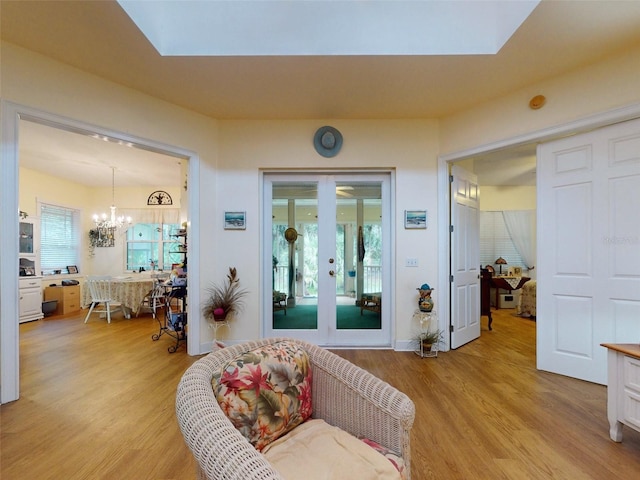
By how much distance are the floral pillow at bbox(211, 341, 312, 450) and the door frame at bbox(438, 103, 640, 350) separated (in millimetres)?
2601

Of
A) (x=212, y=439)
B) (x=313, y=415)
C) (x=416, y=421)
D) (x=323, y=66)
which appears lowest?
(x=416, y=421)

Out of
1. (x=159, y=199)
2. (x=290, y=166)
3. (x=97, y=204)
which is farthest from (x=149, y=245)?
(x=290, y=166)

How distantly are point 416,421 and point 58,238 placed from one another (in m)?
7.53

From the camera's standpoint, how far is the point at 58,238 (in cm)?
604

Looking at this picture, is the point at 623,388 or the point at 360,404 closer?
the point at 360,404

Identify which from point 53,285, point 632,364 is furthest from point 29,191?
point 632,364

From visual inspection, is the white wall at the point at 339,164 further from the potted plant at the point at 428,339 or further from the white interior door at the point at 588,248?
the white interior door at the point at 588,248

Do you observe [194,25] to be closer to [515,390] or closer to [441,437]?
[441,437]

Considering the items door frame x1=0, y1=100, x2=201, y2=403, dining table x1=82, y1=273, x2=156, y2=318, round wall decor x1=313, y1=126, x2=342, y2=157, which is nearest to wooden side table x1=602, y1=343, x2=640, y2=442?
round wall decor x1=313, y1=126, x2=342, y2=157

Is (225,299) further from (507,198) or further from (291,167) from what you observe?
(507,198)

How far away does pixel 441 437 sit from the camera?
1861mm

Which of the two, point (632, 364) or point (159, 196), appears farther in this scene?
point (159, 196)

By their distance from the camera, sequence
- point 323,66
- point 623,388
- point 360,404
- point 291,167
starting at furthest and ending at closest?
1. point 291,167
2. point 323,66
3. point 623,388
4. point 360,404

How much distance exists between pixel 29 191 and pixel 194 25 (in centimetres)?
548
